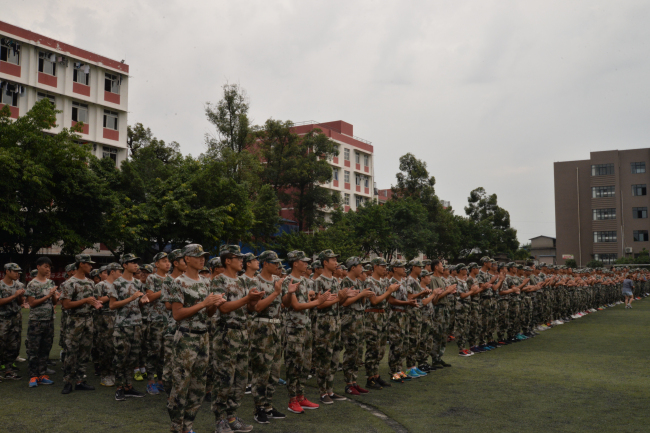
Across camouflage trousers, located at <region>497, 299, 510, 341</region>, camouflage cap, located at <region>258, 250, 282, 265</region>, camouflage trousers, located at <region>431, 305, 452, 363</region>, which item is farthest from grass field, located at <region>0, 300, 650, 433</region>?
camouflage trousers, located at <region>497, 299, 510, 341</region>

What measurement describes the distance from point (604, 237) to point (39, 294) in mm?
66302

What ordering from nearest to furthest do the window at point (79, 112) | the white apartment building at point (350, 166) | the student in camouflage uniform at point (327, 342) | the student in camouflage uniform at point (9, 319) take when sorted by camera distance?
the student in camouflage uniform at point (327, 342), the student in camouflage uniform at point (9, 319), the window at point (79, 112), the white apartment building at point (350, 166)

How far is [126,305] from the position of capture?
8180 millimetres

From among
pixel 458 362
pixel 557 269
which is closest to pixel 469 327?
pixel 458 362

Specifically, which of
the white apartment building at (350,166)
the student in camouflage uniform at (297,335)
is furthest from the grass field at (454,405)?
the white apartment building at (350,166)

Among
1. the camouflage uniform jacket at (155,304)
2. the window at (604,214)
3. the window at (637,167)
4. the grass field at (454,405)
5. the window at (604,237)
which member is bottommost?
the grass field at (454,405)

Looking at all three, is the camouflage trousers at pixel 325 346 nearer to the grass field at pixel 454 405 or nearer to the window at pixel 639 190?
the grass field at pixel 454 405

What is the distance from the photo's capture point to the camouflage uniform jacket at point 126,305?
812 centimetres

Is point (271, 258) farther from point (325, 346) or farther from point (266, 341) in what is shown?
point (325, 346)

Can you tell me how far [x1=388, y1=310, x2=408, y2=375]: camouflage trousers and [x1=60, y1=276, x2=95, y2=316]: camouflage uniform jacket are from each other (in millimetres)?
5039

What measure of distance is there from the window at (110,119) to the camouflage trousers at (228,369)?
108ft

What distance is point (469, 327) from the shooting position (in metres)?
11.8

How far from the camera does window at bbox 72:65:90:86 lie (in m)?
33.2

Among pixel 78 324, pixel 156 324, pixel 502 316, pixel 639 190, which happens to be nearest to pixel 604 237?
pixel 639 190
